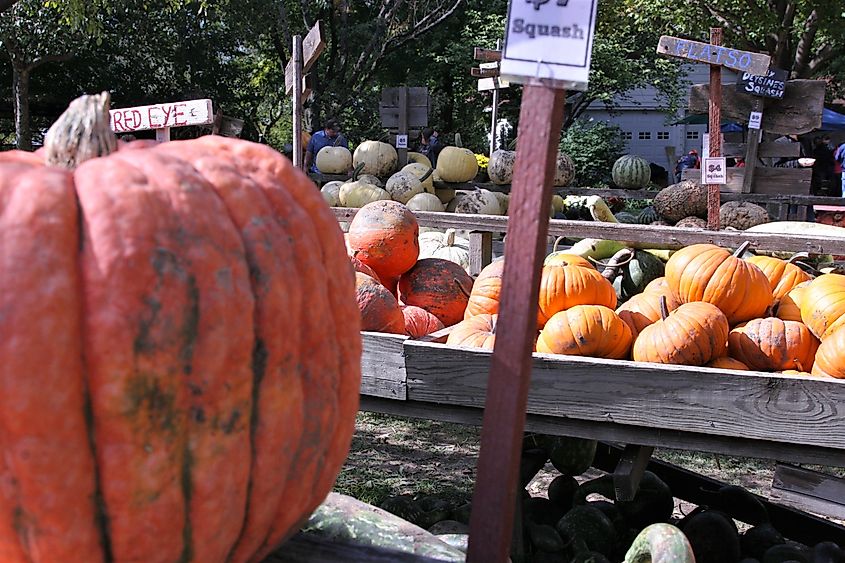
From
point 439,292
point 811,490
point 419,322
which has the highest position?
point 439,292

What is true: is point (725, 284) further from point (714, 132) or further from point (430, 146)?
point (430, 146)

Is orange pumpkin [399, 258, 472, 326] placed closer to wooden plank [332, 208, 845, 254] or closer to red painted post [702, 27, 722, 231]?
wooden plank [332, 208, 845, 254]

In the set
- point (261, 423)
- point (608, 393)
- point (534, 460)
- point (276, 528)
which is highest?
point (261, 423)

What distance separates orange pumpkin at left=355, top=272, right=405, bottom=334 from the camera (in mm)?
3092

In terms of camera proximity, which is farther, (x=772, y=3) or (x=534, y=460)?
(x=772, y=3)

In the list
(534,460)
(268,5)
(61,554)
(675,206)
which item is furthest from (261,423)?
(268,5)

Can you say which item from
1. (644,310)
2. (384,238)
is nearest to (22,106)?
(384,238)

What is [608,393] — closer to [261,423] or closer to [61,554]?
[261,423]

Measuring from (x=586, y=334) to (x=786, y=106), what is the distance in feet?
19.3

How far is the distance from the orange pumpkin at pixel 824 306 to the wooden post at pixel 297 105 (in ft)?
11.3

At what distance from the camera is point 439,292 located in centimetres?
370

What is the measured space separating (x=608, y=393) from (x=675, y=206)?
21.2 ft

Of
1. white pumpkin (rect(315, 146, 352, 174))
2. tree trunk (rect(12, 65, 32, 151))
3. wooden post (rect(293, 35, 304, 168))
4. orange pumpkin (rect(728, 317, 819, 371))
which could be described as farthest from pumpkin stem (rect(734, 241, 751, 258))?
tree trunk (rect(12, 65, 32, 151))

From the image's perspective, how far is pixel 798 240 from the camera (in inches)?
150
